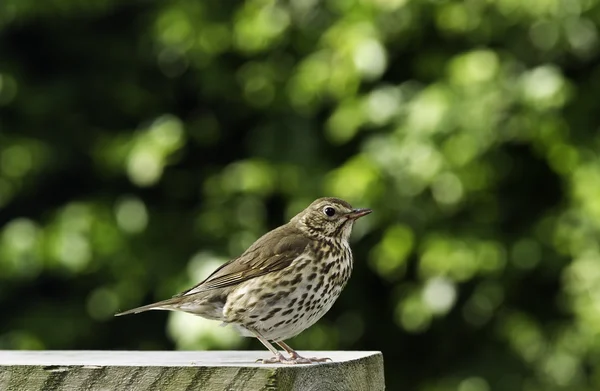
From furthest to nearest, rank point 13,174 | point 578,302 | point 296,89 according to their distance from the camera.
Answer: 1. point 13,174
2. point 296,89
3. point 578,302

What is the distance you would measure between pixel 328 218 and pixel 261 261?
363mm

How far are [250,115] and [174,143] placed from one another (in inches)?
35.4

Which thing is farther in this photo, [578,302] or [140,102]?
[140,102]

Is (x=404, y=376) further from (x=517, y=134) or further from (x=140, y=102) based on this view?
(x=140, y=102)

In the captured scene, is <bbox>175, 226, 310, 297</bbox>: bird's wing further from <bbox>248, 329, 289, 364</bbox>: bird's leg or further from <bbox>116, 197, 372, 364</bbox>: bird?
<bbox>248, 329, 289, 364</bbox>: bird's leg

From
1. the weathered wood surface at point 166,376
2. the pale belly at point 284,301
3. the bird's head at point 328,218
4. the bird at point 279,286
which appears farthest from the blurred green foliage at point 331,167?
the weathered wood surface at point 166,376

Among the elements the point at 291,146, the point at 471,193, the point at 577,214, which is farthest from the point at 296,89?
the point at 577,214

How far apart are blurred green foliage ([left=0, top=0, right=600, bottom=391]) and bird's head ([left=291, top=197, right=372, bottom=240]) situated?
2690 millimetres

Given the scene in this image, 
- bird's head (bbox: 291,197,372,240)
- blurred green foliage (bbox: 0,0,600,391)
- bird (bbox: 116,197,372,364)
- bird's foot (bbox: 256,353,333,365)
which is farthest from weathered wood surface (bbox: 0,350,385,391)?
blurred green foliage (bbox: 0,0,600,391)

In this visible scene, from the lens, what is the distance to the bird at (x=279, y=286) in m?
3.27

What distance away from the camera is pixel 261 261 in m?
3.47

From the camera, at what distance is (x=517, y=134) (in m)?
6.67

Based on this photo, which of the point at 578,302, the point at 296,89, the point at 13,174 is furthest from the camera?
the point at 13,174

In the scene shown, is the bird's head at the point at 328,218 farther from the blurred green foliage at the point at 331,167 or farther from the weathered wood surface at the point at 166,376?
the blurred green foliage at the point at 331,167
